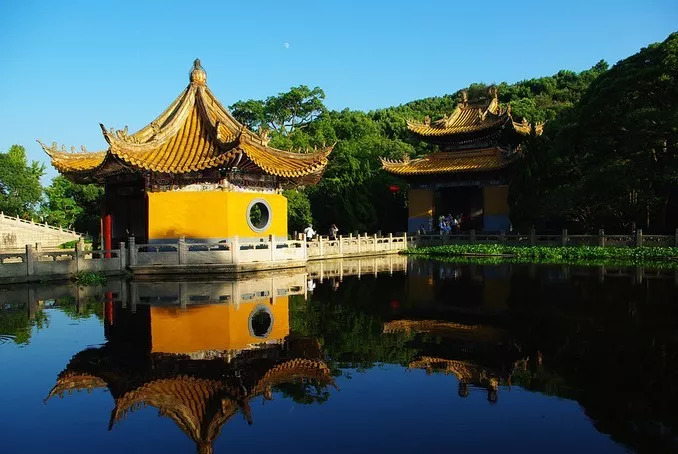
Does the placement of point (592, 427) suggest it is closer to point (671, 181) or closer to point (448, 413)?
point (448, 413)

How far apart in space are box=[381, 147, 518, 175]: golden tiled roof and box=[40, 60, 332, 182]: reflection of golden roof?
10843mm

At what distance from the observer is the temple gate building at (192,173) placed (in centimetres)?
1769

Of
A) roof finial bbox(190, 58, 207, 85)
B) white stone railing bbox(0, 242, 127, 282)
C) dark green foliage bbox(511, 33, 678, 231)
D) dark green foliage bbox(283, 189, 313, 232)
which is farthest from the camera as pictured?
dark green foliage bbox(283, 189, 313, 232)

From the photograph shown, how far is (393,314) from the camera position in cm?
1024

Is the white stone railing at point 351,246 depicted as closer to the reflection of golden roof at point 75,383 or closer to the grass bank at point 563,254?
the grass bank at point 563,254

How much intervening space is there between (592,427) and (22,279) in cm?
1470

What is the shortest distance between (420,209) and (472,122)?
5977 mm

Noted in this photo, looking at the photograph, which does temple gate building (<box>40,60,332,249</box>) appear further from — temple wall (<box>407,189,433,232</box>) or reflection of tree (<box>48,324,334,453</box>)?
temple wall (<box>407,189,433,232</box>)

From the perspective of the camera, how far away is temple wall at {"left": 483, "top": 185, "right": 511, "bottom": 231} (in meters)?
30.5

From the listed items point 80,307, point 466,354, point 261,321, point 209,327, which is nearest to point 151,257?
point 80,307

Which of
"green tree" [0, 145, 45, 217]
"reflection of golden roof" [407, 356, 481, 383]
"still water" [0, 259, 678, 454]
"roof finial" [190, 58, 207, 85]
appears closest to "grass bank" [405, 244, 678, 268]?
"still water" [0, 259, 678, 454]

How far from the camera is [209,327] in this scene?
8.76 m

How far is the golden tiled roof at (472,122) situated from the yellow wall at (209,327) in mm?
23352

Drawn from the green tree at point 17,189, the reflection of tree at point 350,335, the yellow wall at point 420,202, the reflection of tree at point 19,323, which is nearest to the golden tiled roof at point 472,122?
the yellow wall at point 420,202
